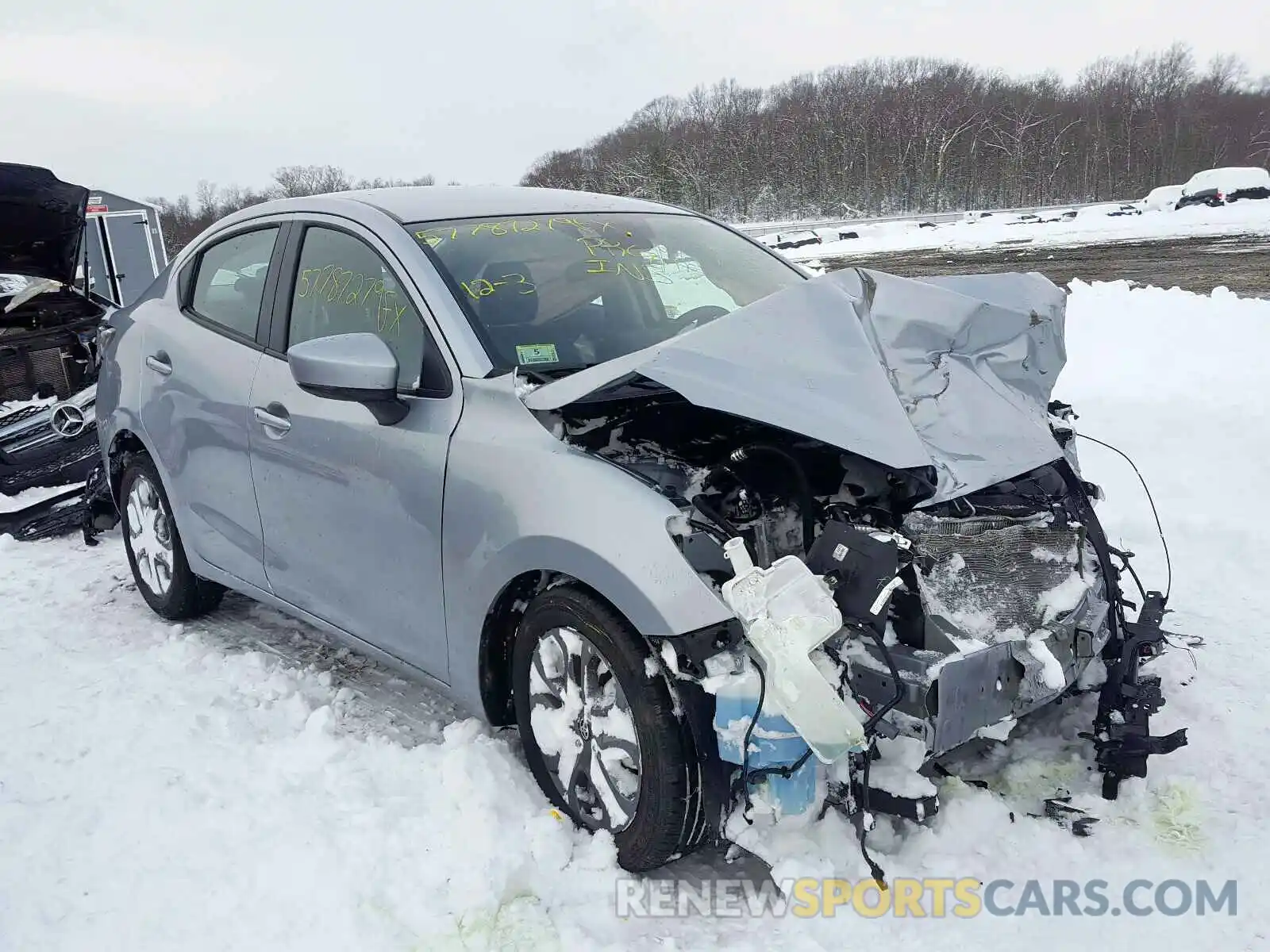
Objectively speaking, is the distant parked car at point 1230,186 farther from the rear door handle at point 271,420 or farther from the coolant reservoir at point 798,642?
the coolant reservoir at point 798,642

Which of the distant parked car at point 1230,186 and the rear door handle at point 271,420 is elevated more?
the distant parked car at point 1230,186

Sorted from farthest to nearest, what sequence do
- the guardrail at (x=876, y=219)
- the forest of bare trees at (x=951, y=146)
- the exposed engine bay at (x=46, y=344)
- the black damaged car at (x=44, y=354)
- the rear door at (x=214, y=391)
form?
the forest of bare trees at (x=951, y=146) → the guardrail at (x=876, y=219) → the exposed engine bay at (x=46, y=344) → the black damaged car at (x=44, y=354) → the rear door at (x=214, y=391)

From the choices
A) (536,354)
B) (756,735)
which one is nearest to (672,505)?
(756,735)

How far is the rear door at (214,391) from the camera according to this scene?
3.61 meters

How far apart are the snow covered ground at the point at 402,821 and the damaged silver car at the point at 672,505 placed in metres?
0.21

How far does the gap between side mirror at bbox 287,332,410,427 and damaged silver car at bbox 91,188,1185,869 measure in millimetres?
12

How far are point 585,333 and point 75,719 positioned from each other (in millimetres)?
2393

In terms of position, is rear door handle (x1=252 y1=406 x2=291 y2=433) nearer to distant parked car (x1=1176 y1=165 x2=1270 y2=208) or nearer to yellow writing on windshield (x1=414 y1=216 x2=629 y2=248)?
yellow writing on windshield (x1=414 y1=216 x2=629 y2=248)

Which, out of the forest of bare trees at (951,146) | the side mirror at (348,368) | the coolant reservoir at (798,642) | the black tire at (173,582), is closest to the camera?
the coolant reservoir at (798,642)

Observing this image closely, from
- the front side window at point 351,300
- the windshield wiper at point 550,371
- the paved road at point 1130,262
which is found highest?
the front side window at point 351,300

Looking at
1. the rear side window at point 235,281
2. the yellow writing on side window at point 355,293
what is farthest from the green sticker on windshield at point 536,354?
the rear side window at point 235,281

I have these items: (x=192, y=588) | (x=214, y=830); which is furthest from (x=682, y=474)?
(x=192, y=588)

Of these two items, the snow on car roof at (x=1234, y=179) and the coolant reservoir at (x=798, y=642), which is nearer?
the coolant reservoir at (x=798, y=642)

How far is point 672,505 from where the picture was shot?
236cm
